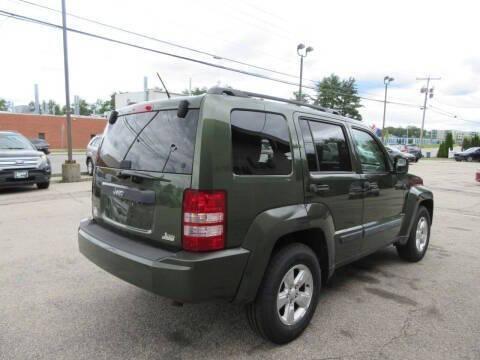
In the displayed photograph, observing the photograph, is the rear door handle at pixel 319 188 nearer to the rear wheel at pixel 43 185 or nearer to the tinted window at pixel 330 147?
the tinted window at pixel 330 147

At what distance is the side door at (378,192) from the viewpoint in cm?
376

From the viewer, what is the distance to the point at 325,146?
129 inches

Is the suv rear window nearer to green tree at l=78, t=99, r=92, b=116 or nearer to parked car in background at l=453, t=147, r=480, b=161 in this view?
parked car in background at l=453, t=147, r=480, b=161

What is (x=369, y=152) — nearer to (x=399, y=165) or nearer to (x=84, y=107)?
(x=399, y=165)

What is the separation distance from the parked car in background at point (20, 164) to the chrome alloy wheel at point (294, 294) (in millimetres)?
8926

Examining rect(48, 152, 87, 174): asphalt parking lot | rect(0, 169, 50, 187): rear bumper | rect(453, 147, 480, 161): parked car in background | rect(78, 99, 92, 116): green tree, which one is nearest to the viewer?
rect(0, 169, 50, 187): rear bumper

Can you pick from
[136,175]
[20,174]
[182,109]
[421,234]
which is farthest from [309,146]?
[20,174]

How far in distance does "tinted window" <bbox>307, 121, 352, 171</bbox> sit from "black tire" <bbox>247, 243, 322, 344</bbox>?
0.83 m

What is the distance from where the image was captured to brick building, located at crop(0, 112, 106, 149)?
42000 mm

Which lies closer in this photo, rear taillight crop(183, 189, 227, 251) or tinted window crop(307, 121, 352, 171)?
rear taillight crop(183, 189, 227, 251)

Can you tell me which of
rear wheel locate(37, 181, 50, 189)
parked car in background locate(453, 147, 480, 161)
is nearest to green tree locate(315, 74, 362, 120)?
parked car in background locate(453, 147, 480, 161)

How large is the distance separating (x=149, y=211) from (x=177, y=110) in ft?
2.50

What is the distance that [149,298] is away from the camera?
3.53 meters

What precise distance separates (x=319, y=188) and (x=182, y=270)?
1.39 meters
